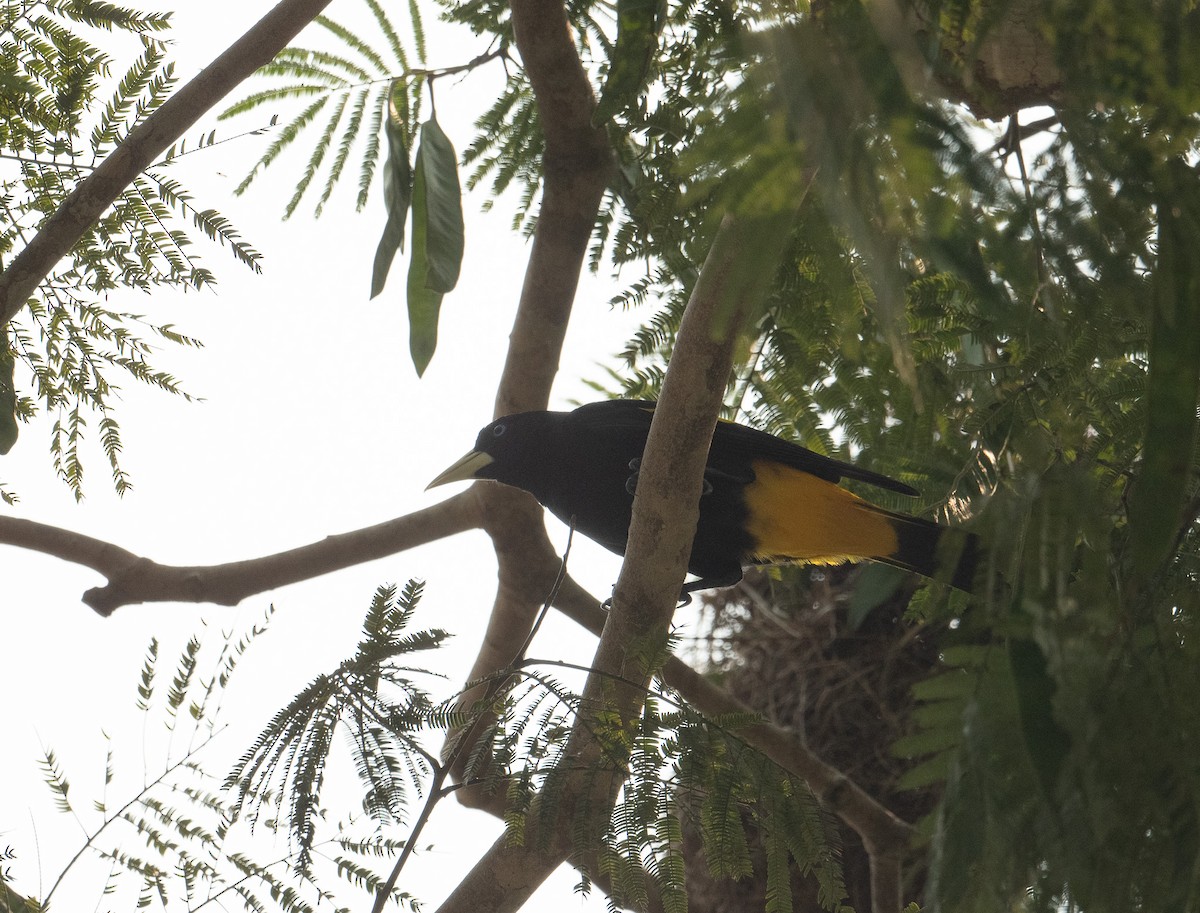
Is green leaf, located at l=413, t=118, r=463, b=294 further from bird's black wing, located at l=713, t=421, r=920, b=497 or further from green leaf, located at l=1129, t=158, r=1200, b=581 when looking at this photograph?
green leaf, located at l=1129, t=158, r=1200, b=581

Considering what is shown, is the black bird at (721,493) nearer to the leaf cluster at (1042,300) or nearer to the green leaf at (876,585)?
the green leaf at (876,585)

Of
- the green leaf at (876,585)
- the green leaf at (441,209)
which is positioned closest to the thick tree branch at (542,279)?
the green leaf at (441,209)

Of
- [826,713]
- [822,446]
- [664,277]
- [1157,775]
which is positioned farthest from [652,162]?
[826,713]

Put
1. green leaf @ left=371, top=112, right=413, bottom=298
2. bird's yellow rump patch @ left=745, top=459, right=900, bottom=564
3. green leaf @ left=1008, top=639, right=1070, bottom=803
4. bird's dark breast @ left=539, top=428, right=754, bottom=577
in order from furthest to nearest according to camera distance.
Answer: bird's dark breast @ left=539, top=428, right=754, bottom=577
bird's yellow rump patch @ left=745, top=459, right=900, bottom=564
green leaf @ left=371, top=112, right=413, bottom=298
green leaf @ left=1008, top=639, right=1070, bottom=803

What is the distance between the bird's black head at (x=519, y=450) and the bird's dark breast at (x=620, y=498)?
10 centimetres

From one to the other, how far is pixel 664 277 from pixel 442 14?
4.68 ft

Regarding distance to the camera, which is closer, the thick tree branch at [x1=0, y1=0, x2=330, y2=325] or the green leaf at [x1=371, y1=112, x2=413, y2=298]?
the thick tree branch at [x1=0, y1=0, x2=330, y2=325]

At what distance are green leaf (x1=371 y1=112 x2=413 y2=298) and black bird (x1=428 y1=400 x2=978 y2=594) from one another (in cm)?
83

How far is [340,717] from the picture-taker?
218cm

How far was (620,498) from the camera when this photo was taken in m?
3.95

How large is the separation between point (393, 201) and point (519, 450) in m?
1.02

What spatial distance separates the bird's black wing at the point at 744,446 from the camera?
3.35 meters

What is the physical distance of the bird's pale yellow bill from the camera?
4219 millimetres

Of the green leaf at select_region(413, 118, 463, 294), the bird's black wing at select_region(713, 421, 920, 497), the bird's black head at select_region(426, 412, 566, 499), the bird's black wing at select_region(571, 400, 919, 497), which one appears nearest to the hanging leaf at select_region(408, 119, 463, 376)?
the green leaf at select_region(413, 118, 463, 294)
